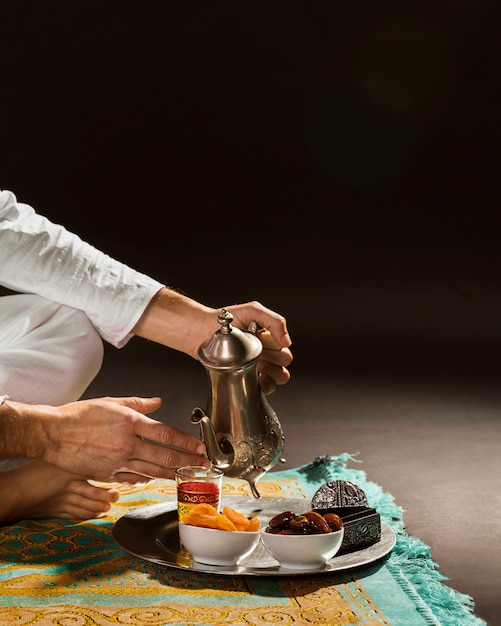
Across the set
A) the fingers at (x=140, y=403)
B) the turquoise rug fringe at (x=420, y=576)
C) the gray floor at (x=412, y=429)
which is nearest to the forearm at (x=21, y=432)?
the fingers at (x=140, y=403)

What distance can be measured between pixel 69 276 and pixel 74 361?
0.61ft

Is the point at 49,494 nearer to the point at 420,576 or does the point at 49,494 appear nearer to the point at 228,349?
the point at 228,349

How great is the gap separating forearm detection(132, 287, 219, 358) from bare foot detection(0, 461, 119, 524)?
0.36 metres

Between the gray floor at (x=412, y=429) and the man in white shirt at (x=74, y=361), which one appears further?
the gray floor at (x=412, y=429)

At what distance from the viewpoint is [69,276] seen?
2.38 meters

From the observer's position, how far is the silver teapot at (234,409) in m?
1.98

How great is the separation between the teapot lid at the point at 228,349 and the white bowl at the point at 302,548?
30cm

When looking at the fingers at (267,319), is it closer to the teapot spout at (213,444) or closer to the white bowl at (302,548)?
the teapot spout at (213,444)

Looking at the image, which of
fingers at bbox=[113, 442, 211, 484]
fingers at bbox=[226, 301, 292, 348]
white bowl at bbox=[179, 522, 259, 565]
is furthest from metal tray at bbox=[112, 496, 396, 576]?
fingers at bbox=[226, 301, 292, 348]

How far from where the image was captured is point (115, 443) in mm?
1944

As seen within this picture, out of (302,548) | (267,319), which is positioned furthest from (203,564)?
(267,319)

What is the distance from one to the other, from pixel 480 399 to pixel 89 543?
5.87ft

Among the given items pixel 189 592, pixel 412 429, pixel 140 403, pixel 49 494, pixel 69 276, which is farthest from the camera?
pixel 412 429

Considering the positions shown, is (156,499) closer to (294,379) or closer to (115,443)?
(115,443)
